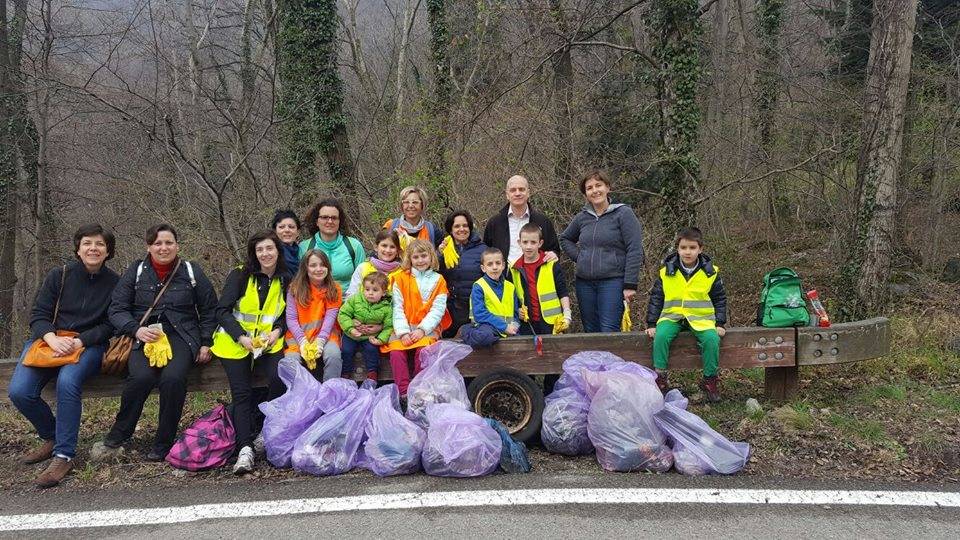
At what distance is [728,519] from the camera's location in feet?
10.1

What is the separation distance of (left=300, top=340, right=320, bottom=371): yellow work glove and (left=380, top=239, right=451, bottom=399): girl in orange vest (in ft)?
1.52

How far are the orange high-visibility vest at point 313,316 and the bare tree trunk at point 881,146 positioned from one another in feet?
19.2

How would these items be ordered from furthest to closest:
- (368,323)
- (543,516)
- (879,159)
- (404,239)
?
(879,159), (404,239), (368,323), (543,516)

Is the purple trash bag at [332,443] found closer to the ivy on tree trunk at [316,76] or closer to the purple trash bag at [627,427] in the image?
the purple trash bag at [627,427]

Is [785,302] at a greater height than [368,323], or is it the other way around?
[785,302]

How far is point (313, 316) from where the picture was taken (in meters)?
4.52

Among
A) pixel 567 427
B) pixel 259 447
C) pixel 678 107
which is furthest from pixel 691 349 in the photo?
pixel 678 107

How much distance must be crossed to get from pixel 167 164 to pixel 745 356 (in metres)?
10.6

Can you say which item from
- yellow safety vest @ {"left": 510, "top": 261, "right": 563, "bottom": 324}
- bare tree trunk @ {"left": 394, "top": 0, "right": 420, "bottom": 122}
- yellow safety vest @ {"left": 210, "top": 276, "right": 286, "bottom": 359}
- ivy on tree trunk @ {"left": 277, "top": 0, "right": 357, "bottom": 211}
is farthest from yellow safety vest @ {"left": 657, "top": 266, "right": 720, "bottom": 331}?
bare tree trunk @ {"left": 394, "top": 0, "right": 420, "bottom": 122}

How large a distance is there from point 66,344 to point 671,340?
4179mm

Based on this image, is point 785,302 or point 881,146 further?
point 881,146

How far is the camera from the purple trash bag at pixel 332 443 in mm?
3748

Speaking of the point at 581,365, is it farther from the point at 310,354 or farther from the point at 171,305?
the point at 171,305

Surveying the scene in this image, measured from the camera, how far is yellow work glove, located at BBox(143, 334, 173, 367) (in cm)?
414
